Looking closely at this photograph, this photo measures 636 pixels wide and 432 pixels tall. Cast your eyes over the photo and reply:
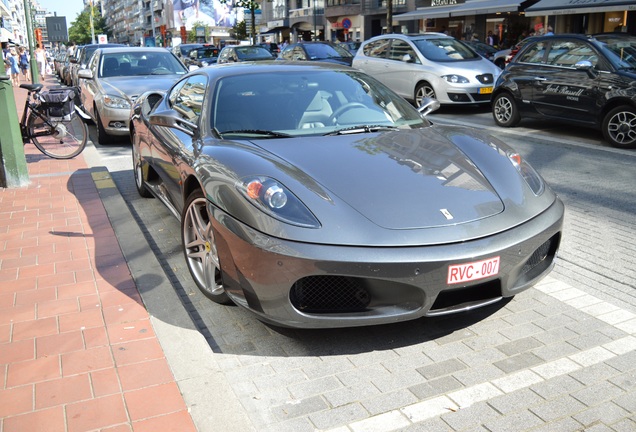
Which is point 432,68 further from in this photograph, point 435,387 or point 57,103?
point 435,387

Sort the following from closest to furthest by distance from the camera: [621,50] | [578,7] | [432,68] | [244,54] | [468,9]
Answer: [621,50] < [432,68] < [244,54] < [578,7] < [468,9]

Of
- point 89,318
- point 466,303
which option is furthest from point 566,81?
point 89,318

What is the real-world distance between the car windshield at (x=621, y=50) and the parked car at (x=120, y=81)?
6.62 meters

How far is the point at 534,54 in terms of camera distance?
1070 centimetres

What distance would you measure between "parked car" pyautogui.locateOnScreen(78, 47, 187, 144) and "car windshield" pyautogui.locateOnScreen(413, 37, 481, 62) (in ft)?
17.3

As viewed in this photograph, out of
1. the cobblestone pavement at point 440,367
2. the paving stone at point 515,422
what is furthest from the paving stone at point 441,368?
the paving stone at point 515,422

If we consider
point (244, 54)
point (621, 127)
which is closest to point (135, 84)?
point (621, 127)

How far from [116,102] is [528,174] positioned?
25.1 ft

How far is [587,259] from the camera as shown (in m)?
4.73

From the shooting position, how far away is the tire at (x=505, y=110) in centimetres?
1091

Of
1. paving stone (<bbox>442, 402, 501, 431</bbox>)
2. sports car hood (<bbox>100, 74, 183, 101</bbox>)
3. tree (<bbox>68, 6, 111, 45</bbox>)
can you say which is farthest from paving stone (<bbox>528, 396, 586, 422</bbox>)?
tree (<bbox>68, 6, 111, 45</bbox>)

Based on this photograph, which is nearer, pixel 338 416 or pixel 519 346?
pixel 338 416

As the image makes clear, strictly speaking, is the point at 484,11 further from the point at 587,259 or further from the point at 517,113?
the point at 587,259

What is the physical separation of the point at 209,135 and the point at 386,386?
6.83ft
